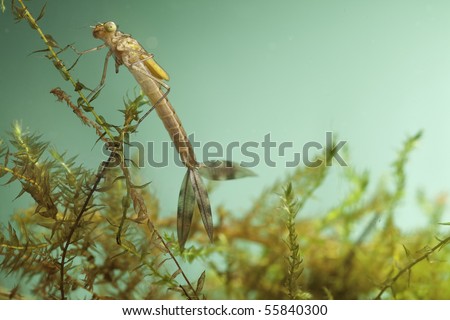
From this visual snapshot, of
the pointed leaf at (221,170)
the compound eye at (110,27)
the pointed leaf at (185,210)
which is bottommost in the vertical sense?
the pointed leaf at (185,210)

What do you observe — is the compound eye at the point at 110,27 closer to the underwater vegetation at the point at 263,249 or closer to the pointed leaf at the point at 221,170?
the underwater vegetation at the point at 263,249

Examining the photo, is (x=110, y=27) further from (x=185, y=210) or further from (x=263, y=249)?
(x=263, y=249)

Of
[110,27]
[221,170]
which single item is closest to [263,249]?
[221,170]

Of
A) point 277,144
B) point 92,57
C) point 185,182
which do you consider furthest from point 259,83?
point 185,182

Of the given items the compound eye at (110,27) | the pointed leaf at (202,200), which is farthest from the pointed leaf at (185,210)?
the compound eye at (110,27)

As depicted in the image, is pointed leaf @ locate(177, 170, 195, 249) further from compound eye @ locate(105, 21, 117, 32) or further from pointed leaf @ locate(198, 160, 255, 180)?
compound eye @ locate(105, 21, 117, 32)

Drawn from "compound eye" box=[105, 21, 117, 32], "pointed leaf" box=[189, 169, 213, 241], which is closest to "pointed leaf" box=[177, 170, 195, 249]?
"pointed leaf" box=[189, 169, 213, 241]
